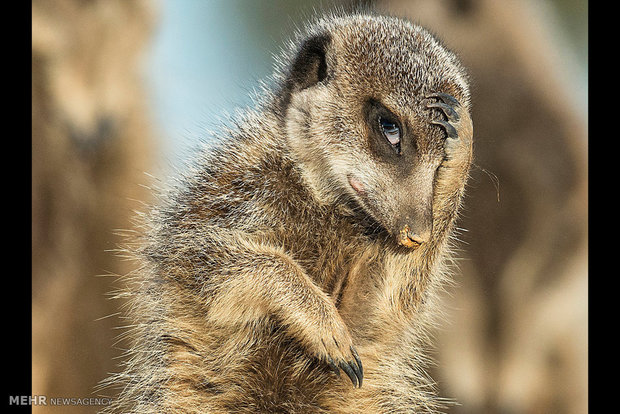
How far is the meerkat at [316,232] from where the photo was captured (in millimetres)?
1097

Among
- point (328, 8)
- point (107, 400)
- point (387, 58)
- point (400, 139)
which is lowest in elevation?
point (107, 400)

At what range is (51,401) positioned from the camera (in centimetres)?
154

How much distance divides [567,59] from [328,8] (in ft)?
2.09

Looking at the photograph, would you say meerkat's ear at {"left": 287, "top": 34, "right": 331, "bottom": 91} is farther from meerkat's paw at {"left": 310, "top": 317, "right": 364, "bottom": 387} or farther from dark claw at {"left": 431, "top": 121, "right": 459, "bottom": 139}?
meerkat's paw at {"left": 310, "top": 317, "right": 364, "bottom": 387}

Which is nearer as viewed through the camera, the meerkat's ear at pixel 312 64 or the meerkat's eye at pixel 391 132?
the meerkat's eye at pixel 391 132

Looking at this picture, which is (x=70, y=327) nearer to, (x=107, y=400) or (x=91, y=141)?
(x=107, y=400)

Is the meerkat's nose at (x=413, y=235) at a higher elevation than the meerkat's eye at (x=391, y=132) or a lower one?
lower

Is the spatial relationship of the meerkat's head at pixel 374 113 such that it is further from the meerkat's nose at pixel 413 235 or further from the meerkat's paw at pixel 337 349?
the meerkat's paw at pixel 337 349

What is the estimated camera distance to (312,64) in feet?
4.14

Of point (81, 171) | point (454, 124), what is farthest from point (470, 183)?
point (81, 171)

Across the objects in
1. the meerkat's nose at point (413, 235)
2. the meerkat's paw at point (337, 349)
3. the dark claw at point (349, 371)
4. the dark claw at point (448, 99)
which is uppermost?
the dark claw at point (448, 99)

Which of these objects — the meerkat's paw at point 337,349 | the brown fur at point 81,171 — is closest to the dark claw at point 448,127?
the meerkat's paw at point 337,349

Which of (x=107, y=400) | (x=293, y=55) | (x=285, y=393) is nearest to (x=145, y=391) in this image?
(x=107, y=400)

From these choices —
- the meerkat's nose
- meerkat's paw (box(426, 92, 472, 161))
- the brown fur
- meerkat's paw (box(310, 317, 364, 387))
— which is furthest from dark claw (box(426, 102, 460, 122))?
the brown fur
